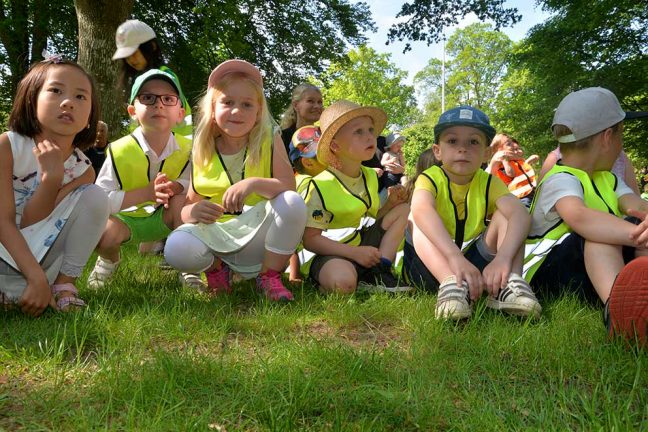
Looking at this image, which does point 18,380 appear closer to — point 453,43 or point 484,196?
point 484,196

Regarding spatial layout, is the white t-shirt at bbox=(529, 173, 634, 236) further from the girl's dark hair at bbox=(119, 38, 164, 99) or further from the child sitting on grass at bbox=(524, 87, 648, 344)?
the girl's dark hair at bbox=(119, 38, 164, 99)

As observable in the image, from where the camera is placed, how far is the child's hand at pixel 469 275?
2.61m

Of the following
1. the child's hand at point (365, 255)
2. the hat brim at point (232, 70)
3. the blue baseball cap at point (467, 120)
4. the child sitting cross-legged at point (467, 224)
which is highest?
the hat brim at point (232, 70)

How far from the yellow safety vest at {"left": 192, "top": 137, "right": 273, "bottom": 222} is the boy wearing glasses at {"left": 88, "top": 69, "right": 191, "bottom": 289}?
270 mm

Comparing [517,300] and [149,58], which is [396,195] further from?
[149,58]

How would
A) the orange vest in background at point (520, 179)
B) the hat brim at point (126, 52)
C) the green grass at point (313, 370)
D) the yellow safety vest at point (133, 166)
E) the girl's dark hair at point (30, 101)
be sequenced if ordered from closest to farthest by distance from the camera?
the green grass at point (313, 370) < the girl's dark hair at point (30, 101) < the yellow safety vest at point (133, 166) < the hat brim at point (126, 52) < the orange vest in background at point (520, 179)

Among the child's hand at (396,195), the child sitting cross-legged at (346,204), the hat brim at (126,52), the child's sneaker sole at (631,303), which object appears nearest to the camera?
the child's sneaker sole at (631,303)

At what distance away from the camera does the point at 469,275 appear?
2.63 metres

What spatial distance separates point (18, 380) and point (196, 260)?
4.18 feet

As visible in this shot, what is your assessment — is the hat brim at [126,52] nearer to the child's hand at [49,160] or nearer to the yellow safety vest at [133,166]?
the yellow safety vest at [133,166]

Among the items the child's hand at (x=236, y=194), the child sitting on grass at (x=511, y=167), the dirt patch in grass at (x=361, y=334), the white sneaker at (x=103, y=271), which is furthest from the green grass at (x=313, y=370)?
the child sitting on grass at (x=511, y=167)

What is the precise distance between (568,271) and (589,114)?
2.80 ft

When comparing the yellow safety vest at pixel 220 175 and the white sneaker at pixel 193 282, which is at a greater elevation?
the yellow safety vest at pixel 220 175

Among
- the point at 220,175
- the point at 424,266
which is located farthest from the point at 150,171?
the point at 424,266
